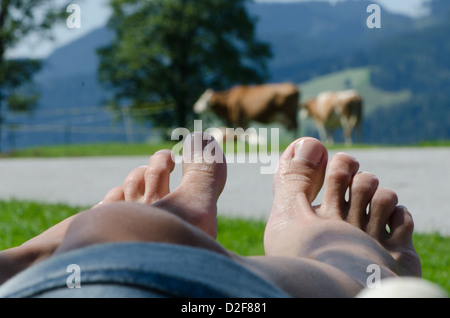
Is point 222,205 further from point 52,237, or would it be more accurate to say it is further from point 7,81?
point 7,81

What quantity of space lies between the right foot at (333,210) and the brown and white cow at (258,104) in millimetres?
9049

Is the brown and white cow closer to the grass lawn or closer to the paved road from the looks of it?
the paved road

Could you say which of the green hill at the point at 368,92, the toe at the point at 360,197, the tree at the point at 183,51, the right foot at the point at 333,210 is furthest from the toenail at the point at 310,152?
the green hill at the point at 368,92

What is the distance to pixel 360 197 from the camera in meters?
1.37

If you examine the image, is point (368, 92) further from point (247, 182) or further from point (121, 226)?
point (121, 226)

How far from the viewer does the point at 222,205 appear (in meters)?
2.99

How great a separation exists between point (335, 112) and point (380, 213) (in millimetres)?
10785

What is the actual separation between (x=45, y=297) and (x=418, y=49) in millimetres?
45105

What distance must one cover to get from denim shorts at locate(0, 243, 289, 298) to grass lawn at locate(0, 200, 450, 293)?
3.76 feet

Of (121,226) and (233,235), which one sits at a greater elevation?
(121,226)

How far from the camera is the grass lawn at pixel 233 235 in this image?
5.77ft

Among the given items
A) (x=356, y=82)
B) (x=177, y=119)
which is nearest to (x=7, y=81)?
(x=177, y=119)

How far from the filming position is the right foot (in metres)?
1.14

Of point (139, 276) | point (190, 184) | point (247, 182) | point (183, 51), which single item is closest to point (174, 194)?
point (190, 184)
